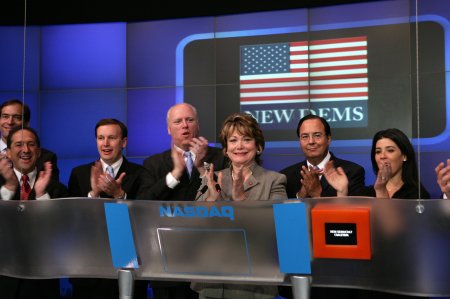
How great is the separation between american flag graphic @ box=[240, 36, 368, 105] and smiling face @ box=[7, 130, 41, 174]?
2702 mm

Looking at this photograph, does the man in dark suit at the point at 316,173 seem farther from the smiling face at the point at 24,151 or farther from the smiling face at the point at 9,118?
the smiling face at the point at 9,118

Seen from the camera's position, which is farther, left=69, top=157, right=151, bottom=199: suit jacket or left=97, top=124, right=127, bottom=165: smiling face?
left=97, top=124, right=127, bottom=165: smiling face

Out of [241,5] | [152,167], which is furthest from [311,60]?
[152,167]

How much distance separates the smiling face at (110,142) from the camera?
334 centimetres

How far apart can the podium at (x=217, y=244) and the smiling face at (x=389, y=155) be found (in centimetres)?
111

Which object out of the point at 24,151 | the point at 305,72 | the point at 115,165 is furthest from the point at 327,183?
the point at 305,72

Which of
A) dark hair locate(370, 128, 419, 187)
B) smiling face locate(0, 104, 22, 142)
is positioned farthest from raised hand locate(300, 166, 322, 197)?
smiling face locate(0, 104, 22, 142)

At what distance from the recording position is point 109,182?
273 centimetres

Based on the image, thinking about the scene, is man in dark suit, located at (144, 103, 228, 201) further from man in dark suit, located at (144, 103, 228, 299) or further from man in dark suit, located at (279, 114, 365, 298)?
man in dark suit, located at (279, 114, 365, 298)

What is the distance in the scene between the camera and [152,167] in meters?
3.23

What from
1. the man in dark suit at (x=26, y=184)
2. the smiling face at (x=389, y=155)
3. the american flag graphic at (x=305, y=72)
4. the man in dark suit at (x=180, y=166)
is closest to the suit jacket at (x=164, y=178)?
the man in dark suit at (x=180, y=166)

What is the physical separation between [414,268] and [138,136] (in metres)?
4.39

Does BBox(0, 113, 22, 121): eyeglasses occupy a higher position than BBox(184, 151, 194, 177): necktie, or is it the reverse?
BBox(0, 113, 22, 121): eyeglasses

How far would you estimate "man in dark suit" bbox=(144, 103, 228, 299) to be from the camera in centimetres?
288
